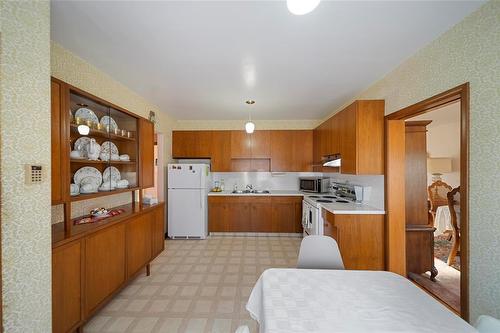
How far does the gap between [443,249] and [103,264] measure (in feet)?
16.7

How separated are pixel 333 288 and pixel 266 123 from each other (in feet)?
13.2

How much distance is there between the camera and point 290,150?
4.74 m

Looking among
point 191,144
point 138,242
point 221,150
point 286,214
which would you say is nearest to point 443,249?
point 286,214

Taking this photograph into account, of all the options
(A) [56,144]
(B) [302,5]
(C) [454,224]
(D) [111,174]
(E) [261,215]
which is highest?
(B) [302,5]

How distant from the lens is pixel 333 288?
1261 mm

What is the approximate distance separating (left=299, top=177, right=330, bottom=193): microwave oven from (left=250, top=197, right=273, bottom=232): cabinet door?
0.95 m

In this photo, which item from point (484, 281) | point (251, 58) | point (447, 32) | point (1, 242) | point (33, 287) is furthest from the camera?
point (251, 58)

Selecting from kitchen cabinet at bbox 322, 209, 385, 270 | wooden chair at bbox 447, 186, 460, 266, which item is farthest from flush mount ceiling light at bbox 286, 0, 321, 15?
wooden chair at bbox 447, 186, 460, 266

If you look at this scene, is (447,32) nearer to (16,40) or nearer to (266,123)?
(16,40)

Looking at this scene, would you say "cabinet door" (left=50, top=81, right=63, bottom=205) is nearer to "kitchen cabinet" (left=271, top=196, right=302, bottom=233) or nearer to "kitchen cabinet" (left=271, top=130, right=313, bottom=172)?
"kitchen cabinet" (left=271, top=196, right=302, bottom=233)

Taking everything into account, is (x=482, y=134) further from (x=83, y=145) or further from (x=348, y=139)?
(x=83, y=145)

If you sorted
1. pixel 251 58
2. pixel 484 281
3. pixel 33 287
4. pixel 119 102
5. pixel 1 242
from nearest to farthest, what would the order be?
1. pixel 1 242
2. pixel 33 287
3. pixel 484 281
4. pixel 251 58
5. pixel 119 102

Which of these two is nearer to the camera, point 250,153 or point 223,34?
point 223,34

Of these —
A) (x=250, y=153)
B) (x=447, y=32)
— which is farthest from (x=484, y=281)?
(x=250, y=153)
